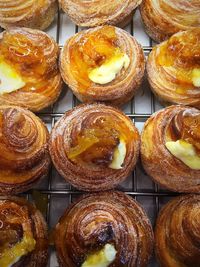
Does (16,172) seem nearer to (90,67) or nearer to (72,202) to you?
(72,202)

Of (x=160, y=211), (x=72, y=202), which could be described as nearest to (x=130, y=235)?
(x=160, y=211)

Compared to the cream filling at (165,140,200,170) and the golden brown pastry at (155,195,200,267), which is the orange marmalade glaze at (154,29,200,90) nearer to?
the cream filling at (165,140,200,170)

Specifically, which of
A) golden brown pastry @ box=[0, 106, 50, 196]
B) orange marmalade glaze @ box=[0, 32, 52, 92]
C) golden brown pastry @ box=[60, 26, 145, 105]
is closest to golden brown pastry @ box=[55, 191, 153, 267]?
golden brown pastry @ box=[0, 106, 50, 196]

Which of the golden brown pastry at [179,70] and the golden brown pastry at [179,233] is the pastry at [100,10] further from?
the golden brown pastry at [179,233]

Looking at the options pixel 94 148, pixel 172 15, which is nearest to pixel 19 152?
pixel 94 148

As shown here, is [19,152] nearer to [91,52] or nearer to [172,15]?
[91,52]

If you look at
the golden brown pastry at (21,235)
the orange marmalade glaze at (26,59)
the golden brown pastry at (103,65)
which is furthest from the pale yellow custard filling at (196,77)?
the golden brown pastry at (21,235)
